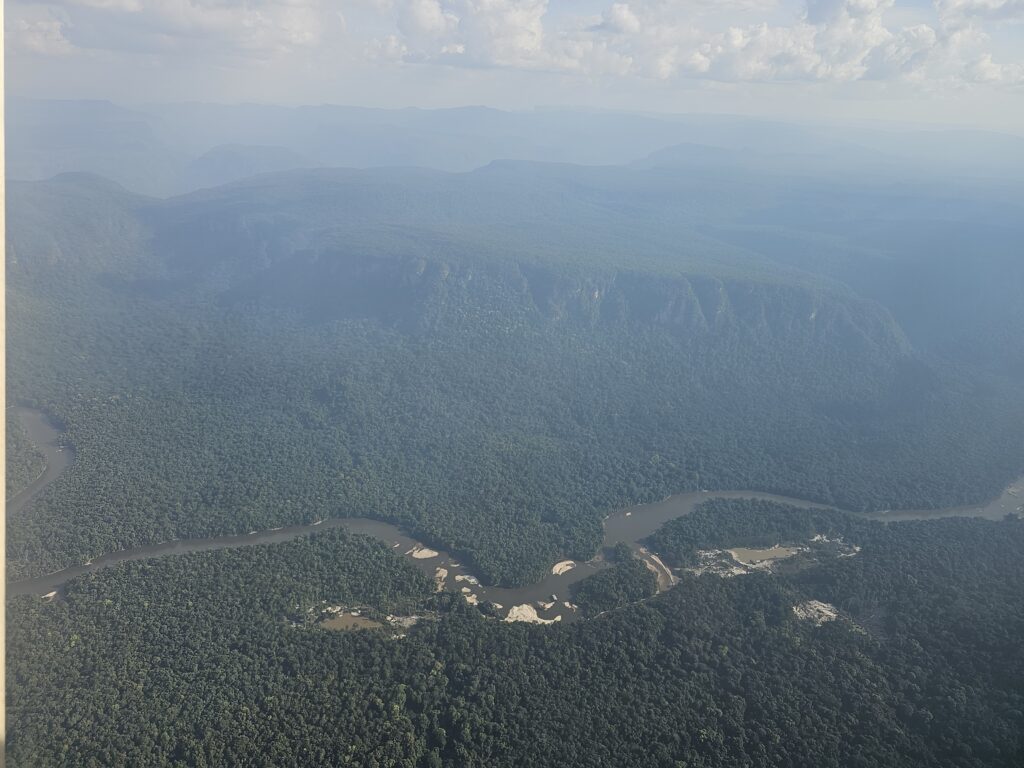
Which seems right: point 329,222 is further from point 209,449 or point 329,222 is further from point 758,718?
point 758,718

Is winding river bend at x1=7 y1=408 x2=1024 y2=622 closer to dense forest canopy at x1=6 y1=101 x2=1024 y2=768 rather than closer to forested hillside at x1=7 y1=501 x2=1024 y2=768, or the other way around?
dense forest canopy at x1=6 y1=101 x2=1024 y2=768

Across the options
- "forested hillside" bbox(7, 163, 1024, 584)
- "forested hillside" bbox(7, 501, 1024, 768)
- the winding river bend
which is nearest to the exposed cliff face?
"forested hillside" bbox(7, 163, 1024, 584)

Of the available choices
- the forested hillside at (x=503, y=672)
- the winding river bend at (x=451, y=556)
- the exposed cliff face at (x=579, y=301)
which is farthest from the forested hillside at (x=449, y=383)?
the forested hillside at (x=503, y=672)

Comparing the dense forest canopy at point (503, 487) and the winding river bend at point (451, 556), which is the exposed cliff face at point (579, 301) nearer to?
the dense forest canopy at point (503, 487)

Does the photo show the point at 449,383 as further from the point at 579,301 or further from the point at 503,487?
the point at 579,301

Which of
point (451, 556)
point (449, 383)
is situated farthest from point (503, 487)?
point (449, 383)

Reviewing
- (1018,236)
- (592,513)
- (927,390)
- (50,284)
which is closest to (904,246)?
(1018,236)
